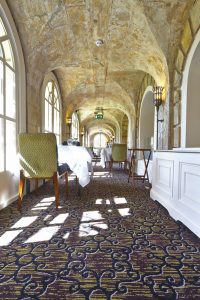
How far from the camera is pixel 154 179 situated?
3.39 m

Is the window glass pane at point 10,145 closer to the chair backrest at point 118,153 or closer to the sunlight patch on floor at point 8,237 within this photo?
the sunlight patch on floor at point 8,237

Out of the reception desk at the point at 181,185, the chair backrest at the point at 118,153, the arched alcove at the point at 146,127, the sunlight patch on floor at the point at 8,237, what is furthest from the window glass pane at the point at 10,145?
the arched alcove at the point at 146,127

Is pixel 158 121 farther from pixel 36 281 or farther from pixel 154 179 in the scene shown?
pixel 36 281

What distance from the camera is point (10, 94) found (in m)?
3.29

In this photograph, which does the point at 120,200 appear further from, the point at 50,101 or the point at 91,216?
the point at 50,101

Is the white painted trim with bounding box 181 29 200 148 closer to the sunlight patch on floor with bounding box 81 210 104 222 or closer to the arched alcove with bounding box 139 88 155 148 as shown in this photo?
the sunlight patch on floor with bounding box 81 210 104 222

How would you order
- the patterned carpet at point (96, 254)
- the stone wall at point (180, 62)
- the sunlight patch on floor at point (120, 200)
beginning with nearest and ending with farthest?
the patterned carpet at point (96, 254), the stone wall at point (180, 62), the sunlight patch on floor at point (120, 200)

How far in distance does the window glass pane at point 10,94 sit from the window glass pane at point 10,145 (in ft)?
0.54

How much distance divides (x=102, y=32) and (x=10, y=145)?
8.58 ft

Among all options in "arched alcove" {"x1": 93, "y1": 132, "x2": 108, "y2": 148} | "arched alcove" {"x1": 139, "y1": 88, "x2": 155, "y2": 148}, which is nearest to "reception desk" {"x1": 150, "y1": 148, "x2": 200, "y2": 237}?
"arched alcove" {"x1": 139, "y1": 88, "x2": 155, "y2": 148}

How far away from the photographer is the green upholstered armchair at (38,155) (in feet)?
9.00

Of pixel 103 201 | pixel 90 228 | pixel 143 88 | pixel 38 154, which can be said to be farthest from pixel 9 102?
pixel 143 88

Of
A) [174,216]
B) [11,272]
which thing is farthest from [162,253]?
[11,272]

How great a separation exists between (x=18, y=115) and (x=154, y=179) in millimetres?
2456
